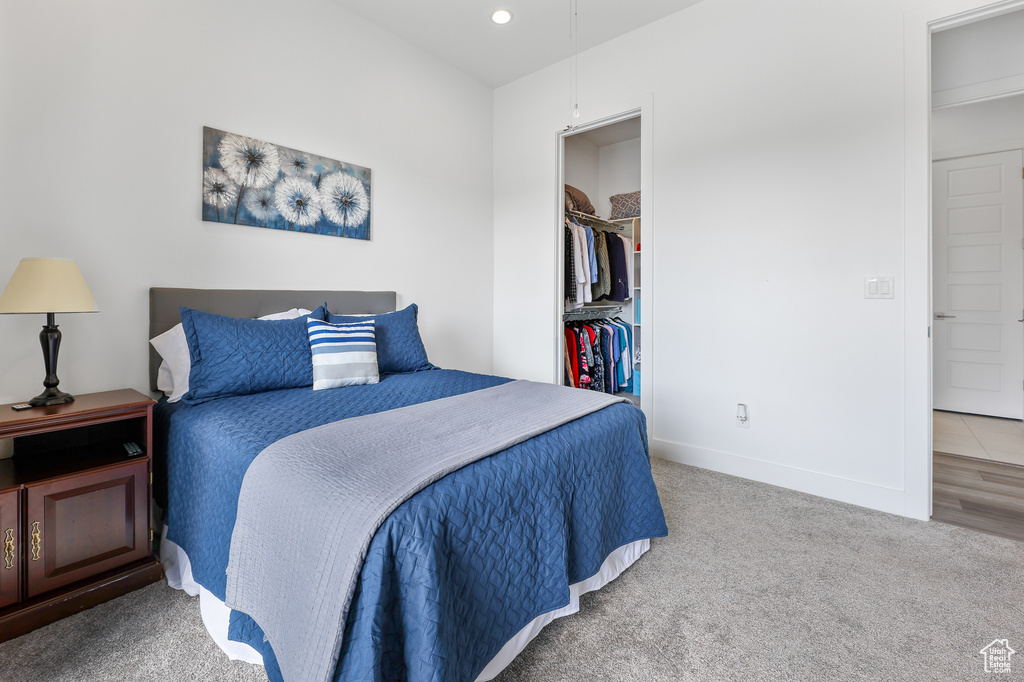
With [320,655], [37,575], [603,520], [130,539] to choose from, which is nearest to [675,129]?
[603,520]

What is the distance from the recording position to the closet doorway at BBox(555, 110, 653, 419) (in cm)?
360

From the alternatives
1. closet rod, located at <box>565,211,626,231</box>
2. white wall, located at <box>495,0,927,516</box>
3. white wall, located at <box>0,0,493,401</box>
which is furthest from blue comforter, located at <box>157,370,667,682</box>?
closet rod, located at <box>565,211,626,231</box>

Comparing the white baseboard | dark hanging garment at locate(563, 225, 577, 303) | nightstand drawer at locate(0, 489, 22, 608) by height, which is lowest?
the white baseboard

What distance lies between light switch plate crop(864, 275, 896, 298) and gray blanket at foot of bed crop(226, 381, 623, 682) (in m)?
1.89

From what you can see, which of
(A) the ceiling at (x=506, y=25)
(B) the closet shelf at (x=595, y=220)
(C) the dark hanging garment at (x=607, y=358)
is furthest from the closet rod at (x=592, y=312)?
(A) the ceiling at (x=506, y=25)

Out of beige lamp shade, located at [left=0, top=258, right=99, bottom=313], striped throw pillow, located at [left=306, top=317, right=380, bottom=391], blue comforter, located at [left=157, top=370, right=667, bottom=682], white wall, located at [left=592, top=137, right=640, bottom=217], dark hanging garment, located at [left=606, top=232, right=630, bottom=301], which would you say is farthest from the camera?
white wall, located at [left=592, top=137, right=640, bottom=217]

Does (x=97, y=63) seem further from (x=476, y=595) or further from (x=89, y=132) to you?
(x=476, y=595)

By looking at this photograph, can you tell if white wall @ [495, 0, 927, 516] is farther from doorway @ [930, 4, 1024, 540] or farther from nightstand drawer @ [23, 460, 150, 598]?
nightstand drawer @ [23, 460, 150, 598]

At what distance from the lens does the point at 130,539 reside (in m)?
1.73

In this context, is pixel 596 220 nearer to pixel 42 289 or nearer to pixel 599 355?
pixel 599 355

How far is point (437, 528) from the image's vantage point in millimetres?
1060

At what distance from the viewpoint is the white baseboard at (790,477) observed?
2.38 metres

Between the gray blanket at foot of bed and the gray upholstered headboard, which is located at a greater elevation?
the gray upholstered headboard

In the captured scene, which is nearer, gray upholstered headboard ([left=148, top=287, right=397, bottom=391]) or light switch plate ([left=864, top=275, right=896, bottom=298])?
gray upholstered headboard ([left=148, top=287, right=397, bottom=391])
